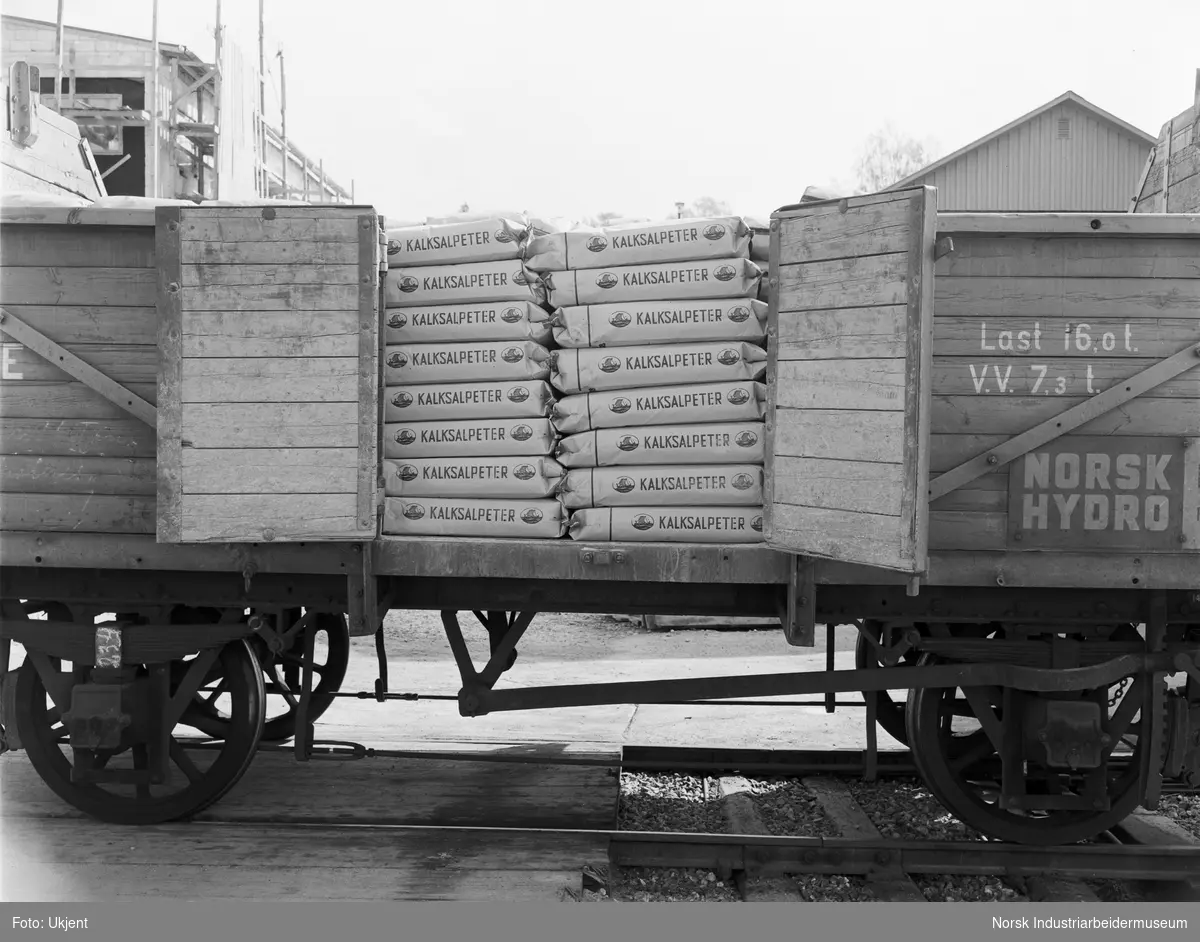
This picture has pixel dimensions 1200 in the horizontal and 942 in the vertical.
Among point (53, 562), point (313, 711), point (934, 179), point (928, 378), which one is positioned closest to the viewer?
point (928, 378)

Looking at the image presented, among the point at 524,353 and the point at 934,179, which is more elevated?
the point at 934,179

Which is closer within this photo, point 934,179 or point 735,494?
point 735,494

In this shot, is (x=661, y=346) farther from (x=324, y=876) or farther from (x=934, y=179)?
(x=934, y=179)

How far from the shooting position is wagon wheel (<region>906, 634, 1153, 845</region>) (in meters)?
5.04

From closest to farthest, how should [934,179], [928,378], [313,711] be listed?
[928,378] < [313,711] < [934,179]

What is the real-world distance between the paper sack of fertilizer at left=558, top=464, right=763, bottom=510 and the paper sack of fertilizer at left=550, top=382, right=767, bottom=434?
200mm

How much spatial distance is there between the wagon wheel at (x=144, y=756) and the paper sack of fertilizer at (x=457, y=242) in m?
2.09

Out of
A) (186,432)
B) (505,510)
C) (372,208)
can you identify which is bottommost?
(505,510)

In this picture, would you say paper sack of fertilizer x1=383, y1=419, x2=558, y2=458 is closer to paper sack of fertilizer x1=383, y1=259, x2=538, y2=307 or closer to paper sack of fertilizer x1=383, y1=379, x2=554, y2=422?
paper sack of fertilizer x1=383, y1=379, x2=554, y2=422

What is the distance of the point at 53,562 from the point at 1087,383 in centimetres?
457

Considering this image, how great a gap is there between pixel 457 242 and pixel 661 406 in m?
1.15

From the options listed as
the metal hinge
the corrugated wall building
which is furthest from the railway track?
the corrugated wall building

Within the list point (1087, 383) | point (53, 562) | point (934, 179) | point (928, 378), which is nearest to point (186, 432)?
point (53, 562)

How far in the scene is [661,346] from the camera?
473cm
